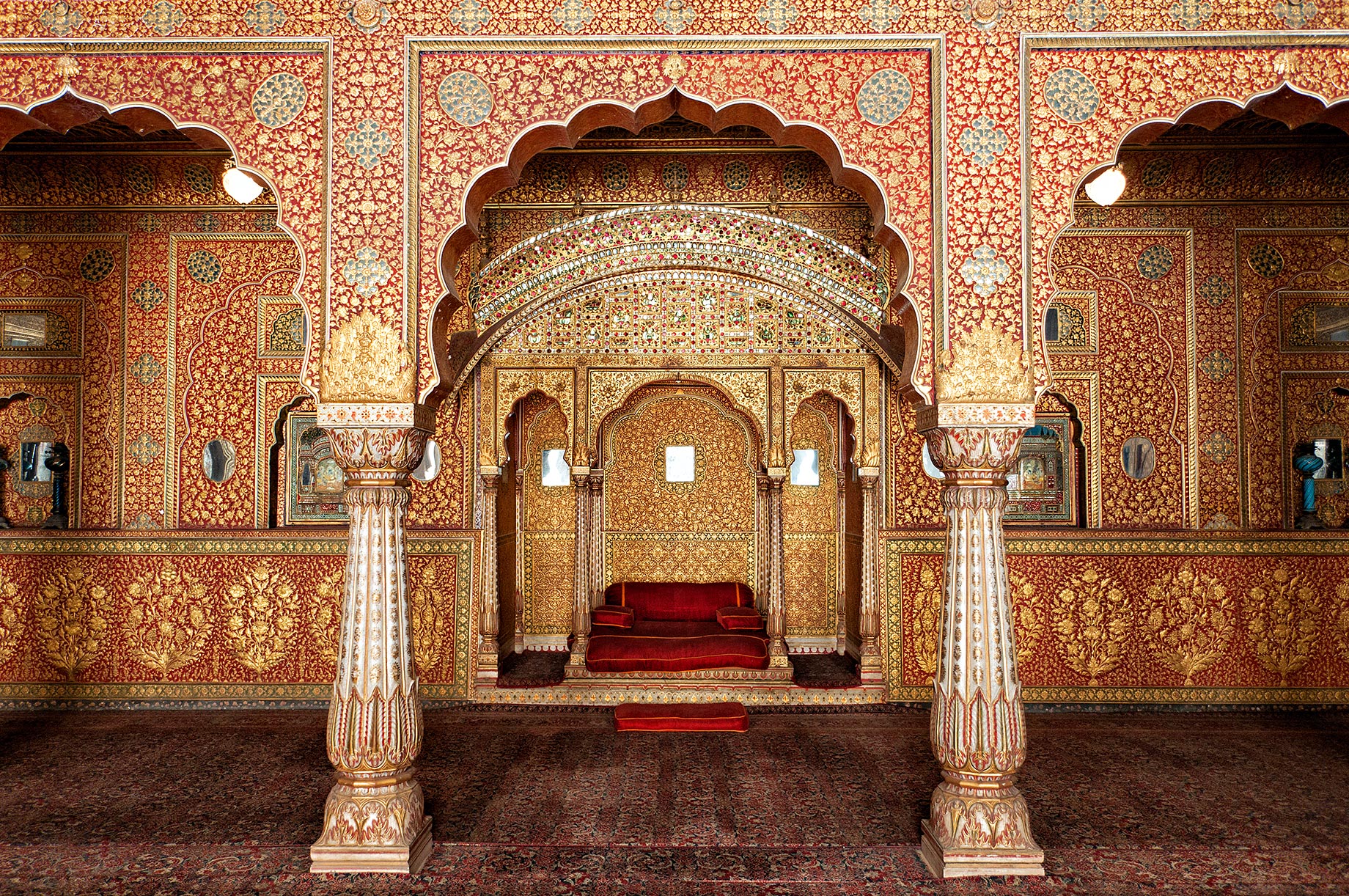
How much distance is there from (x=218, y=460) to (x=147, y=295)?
4.81 ft

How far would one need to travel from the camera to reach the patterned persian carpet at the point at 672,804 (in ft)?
13.2

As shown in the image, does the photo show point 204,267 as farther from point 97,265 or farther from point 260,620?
point 260,620

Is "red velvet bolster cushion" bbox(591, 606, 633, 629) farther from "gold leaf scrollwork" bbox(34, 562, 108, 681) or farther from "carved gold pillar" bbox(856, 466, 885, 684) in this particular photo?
"gold leaf scrollwork" bbox(34, 562, 108, 681)

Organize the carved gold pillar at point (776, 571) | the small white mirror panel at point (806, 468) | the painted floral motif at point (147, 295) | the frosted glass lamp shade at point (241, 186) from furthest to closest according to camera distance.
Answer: the small white mirror panel at point (806, 468) < the carved gold pillar at point (776, 571) < the painted floral motif at point (147, 295) < the frosted glass lamp shade at point (241, 186)

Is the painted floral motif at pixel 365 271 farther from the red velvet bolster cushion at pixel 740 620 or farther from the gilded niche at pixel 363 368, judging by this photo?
the red velvet bolster cushion at pixel 740 620

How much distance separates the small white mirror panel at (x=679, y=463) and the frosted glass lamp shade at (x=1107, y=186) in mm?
4451

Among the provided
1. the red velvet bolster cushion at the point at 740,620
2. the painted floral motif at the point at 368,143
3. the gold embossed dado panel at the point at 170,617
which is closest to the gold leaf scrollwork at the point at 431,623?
the gold embossed dado panel at the point at 170,617

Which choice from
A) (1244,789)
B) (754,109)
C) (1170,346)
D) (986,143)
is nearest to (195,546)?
(754,109)

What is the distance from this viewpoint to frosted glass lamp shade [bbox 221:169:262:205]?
5.86m

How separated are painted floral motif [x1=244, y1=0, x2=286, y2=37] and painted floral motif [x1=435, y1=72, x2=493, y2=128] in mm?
807

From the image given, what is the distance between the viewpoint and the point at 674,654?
24.4 feet

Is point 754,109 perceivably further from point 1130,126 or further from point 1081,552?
point 1081,552

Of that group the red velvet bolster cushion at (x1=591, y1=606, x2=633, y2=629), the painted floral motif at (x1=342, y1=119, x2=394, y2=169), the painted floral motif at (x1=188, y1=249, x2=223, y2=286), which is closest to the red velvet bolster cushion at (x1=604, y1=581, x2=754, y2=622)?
the red velvet bolster cushion at (x1=591, y1=606, x2=633, y2=629)

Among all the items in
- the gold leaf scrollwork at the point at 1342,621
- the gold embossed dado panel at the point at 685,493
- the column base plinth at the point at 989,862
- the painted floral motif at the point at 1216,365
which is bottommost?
the column base plinth at the point at 989,862
